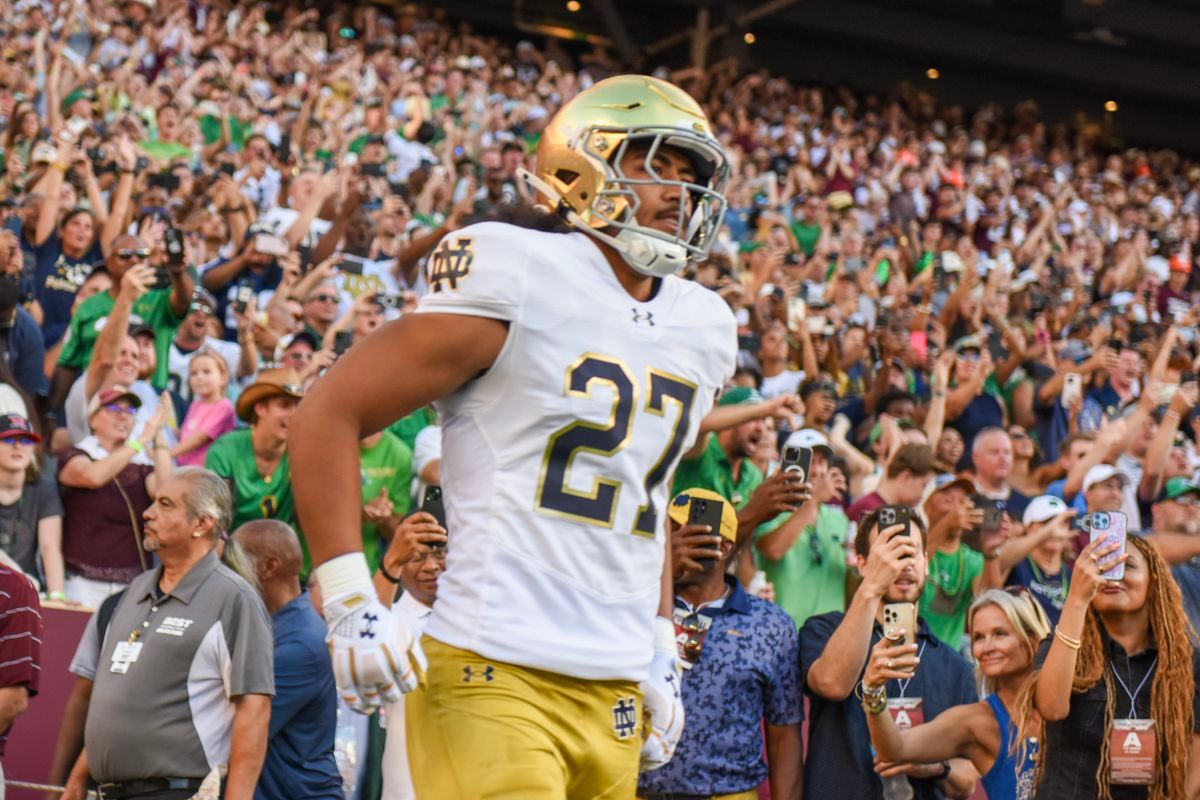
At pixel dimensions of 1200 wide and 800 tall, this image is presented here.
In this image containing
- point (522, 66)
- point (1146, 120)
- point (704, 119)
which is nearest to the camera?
point (704, 119)

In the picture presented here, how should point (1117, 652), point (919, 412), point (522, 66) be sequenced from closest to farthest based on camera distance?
1. point (1117, 652)
2. point (919, 412)
3. point (522, 66)

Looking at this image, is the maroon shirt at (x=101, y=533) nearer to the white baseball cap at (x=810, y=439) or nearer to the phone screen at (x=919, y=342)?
the white baseball cap at (x=810, y=439)

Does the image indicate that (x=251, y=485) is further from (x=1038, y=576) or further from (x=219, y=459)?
(x=1038, y=576)

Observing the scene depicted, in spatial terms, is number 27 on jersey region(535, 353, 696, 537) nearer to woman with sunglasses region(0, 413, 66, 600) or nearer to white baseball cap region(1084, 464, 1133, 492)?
woman with sunglasses region(0, 413, 66, 600)

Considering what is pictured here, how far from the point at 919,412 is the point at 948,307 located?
330 cm

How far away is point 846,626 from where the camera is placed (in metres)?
4.86

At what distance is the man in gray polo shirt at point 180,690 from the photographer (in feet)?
16.2

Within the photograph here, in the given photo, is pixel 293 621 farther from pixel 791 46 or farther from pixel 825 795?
pixel 791 46

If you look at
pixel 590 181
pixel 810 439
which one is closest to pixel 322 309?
pixel 810 439

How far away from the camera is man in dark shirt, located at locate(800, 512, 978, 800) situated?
15.5ft

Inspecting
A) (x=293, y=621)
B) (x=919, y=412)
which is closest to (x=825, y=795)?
(x=293, y=621)

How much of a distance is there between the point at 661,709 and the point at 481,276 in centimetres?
94

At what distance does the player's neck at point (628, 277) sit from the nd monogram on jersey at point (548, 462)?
0.31 feet

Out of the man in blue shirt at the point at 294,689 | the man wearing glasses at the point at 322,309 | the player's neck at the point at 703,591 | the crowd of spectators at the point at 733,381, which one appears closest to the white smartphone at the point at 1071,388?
the crowd of spectators at the point at 733,381
